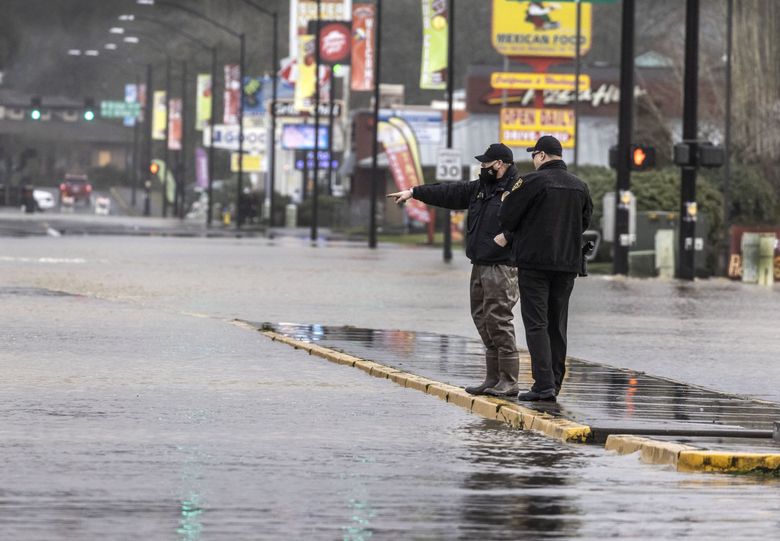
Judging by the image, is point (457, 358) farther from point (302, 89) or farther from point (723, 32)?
point (302, 89)

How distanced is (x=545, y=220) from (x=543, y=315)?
2.20 feet

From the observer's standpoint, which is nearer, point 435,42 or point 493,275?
point 493,275

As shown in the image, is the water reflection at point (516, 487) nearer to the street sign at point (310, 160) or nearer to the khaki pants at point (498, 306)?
the khaki pants at point (498, 306)

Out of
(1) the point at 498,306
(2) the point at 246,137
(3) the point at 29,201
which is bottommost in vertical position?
(3) the point at 29,201

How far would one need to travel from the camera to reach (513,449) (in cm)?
1227

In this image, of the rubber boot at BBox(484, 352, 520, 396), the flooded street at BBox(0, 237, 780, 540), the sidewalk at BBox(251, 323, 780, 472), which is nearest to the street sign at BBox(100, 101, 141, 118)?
the flooded street at BBox(0, 237, 780, 540)

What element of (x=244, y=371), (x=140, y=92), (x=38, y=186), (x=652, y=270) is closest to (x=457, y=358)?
(x=244, y=371)

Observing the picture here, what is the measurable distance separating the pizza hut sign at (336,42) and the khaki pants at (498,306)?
67069 mm

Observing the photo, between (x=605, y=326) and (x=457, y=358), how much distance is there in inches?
264

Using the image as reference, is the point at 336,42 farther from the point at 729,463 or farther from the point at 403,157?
the point at 729,463

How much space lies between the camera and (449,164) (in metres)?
50.2

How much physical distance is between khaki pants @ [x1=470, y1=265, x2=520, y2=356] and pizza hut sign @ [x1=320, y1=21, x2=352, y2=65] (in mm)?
67069

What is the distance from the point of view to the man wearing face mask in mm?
14898

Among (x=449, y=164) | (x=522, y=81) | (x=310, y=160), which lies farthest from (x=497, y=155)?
(x=310, y=160)
